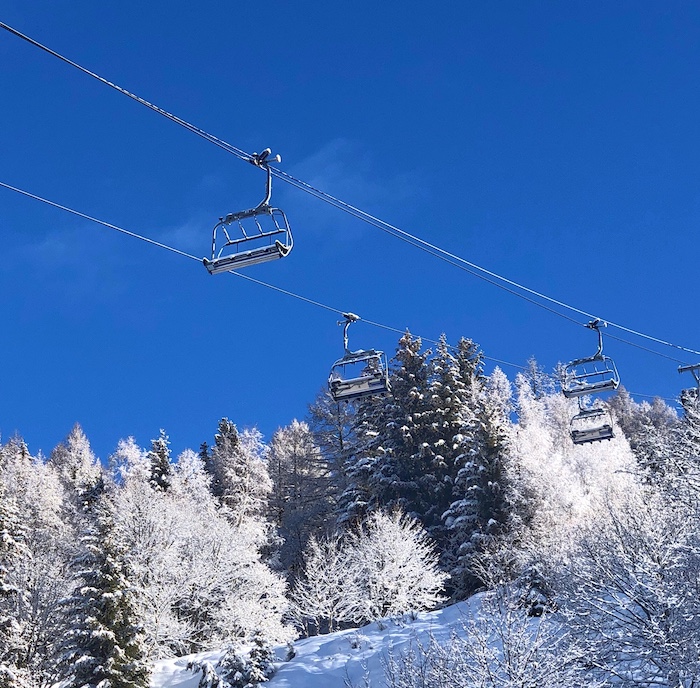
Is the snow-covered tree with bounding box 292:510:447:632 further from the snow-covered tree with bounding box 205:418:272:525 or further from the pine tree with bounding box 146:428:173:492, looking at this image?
the pine tree with bounding box 146:428:173:492

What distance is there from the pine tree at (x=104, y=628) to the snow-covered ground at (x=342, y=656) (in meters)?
4.16

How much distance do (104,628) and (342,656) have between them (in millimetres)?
8006

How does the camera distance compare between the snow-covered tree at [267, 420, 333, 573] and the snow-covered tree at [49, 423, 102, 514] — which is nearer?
the snow-covered tree at [267, 420, 333, 573]

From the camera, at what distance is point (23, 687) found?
84.8 feet

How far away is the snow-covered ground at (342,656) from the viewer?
24531 mm

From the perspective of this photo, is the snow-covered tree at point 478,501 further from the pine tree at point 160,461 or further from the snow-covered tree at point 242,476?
the pine tree at point 160,461

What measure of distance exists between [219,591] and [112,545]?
12767 mm

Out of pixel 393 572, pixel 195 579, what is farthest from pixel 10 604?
pixel 393 572

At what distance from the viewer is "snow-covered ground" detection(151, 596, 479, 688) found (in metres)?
24.5

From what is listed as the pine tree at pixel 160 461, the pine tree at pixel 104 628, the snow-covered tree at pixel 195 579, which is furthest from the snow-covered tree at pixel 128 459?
the pine tree at pixel 104 628

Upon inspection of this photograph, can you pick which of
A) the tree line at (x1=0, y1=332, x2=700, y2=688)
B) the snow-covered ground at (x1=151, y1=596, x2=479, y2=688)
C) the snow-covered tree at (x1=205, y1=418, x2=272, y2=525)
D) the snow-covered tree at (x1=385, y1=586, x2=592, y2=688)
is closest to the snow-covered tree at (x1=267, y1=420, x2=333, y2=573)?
the tree line at (x1=0, y1=332, x2=700, y2=688)

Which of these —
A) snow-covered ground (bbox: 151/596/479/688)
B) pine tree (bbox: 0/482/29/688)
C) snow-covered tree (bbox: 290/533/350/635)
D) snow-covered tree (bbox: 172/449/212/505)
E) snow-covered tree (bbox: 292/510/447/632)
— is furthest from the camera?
snow-covered tree (bbox: 172/449/212/505)

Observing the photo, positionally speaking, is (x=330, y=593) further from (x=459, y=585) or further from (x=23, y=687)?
(x=23, y=687)

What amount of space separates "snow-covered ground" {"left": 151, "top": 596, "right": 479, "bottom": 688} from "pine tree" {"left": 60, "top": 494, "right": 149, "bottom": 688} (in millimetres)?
4157
